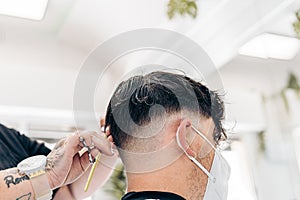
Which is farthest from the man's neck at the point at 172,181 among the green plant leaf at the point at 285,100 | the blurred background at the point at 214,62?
the green plant leaf at the point at 285,100

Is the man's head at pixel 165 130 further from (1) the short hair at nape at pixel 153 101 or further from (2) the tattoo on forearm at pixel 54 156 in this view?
(2) the tattoo on forearm at pixel 54 156

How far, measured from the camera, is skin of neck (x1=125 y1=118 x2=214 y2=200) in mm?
879

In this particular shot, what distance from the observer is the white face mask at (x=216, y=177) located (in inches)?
37.4

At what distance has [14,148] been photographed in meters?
1.26

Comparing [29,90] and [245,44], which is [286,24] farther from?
[29,90]

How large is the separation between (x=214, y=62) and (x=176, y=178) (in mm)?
1328

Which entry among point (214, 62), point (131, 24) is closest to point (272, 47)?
point (214, 62)

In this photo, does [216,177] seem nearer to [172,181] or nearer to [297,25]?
[172,181]

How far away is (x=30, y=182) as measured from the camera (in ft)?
3.23

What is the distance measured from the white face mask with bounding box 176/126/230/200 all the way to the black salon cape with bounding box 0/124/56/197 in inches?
21.3

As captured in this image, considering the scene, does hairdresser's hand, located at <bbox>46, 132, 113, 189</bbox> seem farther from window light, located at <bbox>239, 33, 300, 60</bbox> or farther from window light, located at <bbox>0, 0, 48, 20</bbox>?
window light, located at <bbox>0, 0, 48, 20</bbox>

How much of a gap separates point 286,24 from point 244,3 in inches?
10.7

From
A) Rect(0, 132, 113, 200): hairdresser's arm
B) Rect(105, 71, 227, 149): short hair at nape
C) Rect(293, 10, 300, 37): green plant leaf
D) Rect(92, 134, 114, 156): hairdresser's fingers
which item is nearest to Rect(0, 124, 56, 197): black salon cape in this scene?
Rect(0, 132, 113, 200): hairdresser's arm

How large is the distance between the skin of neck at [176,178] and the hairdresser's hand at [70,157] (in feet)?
0.46
